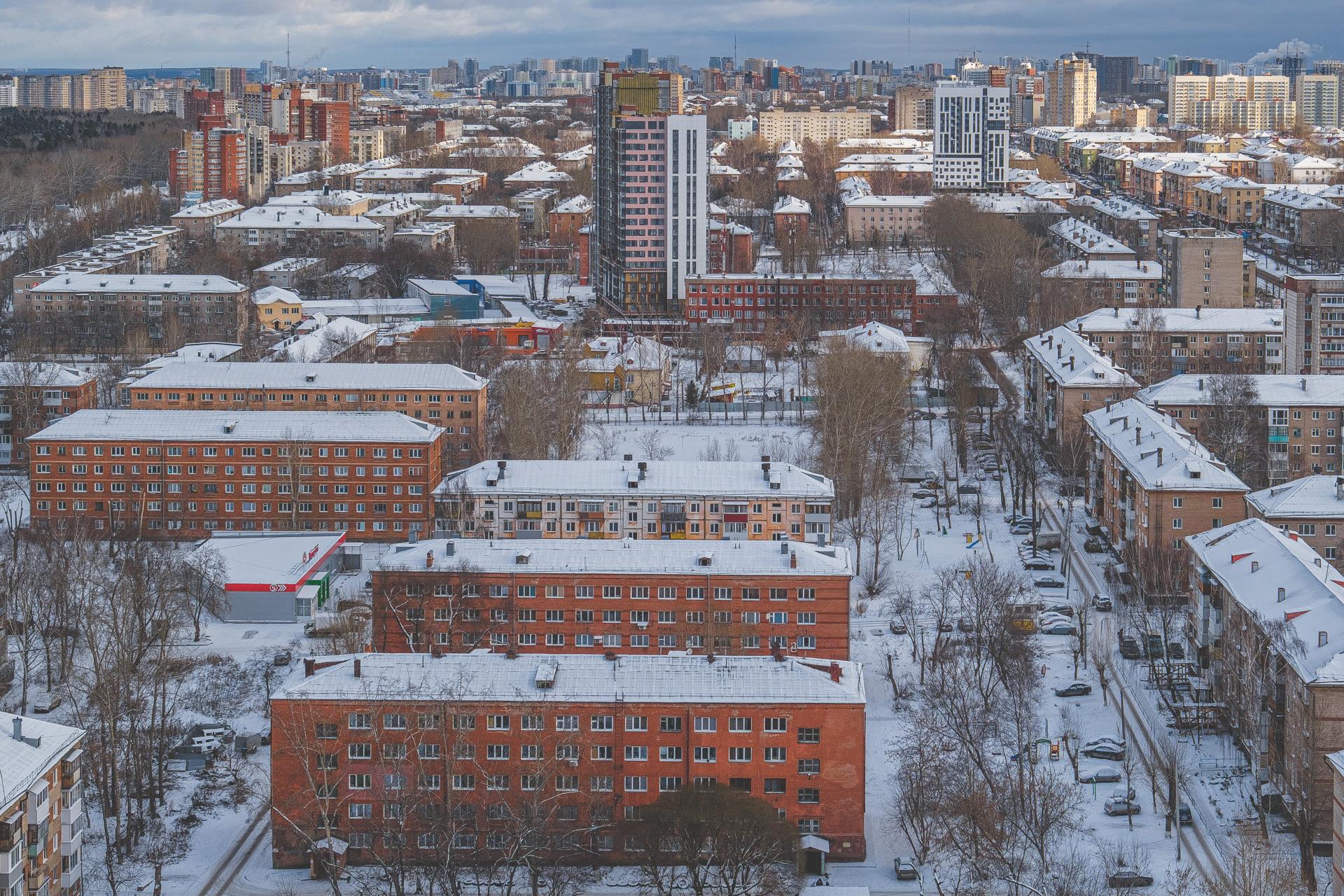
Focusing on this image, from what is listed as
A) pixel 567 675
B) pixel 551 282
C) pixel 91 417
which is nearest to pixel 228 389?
pixel 91 417

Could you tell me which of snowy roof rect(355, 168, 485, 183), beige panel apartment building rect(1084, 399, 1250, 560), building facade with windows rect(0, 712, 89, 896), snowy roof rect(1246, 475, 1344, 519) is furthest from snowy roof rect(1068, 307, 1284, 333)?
snowy roof rect(355, 168, 485, 183)

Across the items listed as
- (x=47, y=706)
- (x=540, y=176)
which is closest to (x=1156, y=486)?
(x=47, y=706)

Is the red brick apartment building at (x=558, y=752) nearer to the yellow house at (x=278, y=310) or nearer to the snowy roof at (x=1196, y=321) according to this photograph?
the snowy roof at (x=1196, y=321)

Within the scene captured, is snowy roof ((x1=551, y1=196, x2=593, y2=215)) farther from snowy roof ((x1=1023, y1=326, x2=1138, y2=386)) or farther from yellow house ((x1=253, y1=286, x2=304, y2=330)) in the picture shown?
snowy roof ((x1=1023, y1=326, x2=1138, y2=386))

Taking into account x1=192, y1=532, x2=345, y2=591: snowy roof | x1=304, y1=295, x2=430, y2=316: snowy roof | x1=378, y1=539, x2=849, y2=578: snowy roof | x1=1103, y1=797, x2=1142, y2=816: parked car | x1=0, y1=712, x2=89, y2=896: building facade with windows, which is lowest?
x1=1103, y1=797, x2=1142, y2=816: parked car

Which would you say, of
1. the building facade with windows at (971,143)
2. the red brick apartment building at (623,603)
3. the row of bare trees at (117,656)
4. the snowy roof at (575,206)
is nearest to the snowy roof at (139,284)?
the row of bare trees at (117,656)

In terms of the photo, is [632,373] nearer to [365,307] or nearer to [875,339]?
[875,339]

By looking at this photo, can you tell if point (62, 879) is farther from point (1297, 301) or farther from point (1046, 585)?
point (1297, 301)
